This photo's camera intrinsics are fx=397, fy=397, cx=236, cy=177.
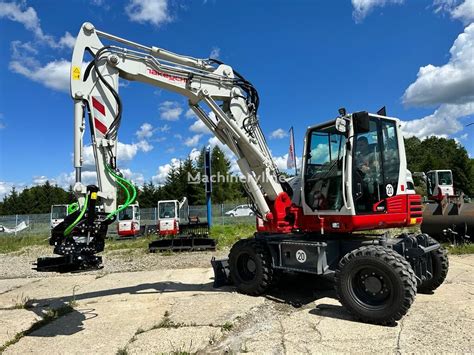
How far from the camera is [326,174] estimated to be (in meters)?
7.19

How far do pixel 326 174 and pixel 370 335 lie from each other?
114 inches

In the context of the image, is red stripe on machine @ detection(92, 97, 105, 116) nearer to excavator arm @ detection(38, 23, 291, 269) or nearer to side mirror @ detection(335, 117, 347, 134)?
excavator arm @ detection(38, 23, 291, 269)

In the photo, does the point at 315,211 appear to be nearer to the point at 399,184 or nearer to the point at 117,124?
the point at 399,184

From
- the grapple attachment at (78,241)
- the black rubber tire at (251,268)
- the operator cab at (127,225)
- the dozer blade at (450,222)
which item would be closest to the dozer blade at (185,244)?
the black rubber tire at (251,268)

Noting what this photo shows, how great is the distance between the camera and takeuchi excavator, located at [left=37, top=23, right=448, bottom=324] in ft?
19.2

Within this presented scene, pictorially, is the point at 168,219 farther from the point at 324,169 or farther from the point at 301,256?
the point at 324,169

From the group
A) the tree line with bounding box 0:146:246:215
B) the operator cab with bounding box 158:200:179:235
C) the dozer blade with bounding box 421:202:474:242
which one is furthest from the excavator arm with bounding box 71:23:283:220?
the tree line with bounding box 0:146:246:215

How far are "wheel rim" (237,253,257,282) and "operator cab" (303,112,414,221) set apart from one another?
154 cm

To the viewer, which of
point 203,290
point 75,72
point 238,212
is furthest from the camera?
point 238,212

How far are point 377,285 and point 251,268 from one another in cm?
268

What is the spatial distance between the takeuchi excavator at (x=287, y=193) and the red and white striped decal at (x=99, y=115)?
Result: 0.06 feet

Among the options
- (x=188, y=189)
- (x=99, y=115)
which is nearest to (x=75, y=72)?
(x=99, y=115)

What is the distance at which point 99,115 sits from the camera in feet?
22.0

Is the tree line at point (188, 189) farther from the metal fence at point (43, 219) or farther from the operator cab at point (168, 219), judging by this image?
the operator cab at point (168, 219)
